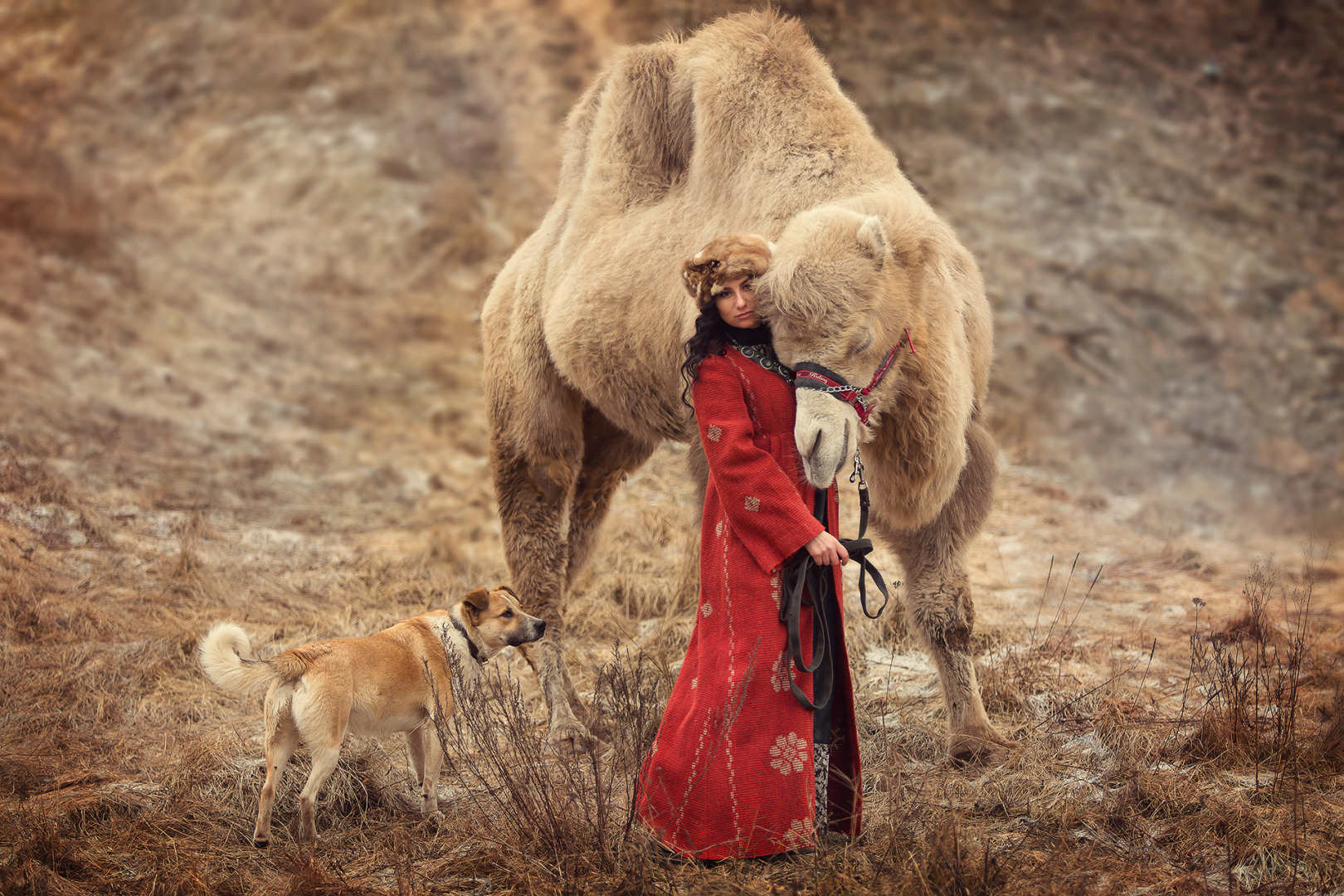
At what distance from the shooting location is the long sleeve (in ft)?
8.72

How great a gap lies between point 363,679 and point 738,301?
1.63 meters

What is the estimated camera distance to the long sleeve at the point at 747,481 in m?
2.66

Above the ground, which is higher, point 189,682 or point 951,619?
point 951,619

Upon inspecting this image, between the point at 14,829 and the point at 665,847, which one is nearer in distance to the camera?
the point at 665,847

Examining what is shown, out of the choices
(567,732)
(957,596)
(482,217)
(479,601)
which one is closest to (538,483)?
(567,732)

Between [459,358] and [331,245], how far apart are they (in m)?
3.00

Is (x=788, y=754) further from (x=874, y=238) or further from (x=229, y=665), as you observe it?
(x=229, y=665)

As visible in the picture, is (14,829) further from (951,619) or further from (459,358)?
(459,358)

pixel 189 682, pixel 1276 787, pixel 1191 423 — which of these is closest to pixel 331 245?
pixel 189 682

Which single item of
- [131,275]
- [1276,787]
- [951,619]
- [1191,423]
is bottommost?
[1191,423]

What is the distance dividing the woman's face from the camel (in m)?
0.05

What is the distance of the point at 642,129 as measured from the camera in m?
4.24

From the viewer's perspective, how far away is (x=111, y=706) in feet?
13.7

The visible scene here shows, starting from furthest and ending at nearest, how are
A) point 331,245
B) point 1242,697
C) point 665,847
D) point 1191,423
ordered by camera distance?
point 331,245 < point 1191,423 < point 1242,697 < point 665,847
